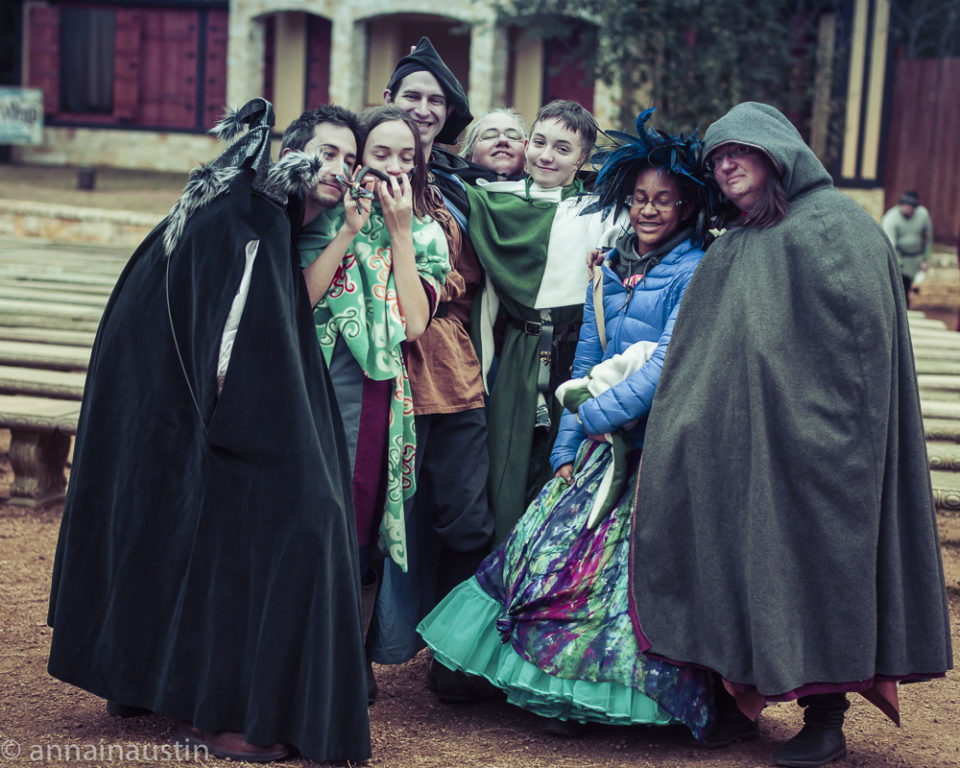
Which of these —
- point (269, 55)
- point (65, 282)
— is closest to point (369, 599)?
point (65, 282)

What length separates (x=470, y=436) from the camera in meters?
3.47

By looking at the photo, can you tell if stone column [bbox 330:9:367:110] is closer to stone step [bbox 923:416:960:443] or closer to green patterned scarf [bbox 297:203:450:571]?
stone step [bbox 923:416:960:443]

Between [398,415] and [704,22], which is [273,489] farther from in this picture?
[704,22]

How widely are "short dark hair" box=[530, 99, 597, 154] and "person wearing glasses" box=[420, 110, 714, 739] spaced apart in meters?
0.28

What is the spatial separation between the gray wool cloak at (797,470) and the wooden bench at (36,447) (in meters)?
3.42

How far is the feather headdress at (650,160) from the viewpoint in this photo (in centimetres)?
318

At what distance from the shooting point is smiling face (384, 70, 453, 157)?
144 inches

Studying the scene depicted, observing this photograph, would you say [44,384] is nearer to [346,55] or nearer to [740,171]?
[740,171]

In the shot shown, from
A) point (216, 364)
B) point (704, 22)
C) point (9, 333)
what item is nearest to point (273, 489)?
point (216, 364)

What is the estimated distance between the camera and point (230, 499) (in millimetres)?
2795

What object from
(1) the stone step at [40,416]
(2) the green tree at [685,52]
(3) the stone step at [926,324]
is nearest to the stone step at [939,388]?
(3) the stone step at [926,324]

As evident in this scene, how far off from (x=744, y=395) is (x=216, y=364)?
1315mm

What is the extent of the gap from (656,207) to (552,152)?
0.52 m

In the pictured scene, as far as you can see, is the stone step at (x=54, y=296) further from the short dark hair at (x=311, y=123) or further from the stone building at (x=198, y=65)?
the stone building at (x=198, y=65)
